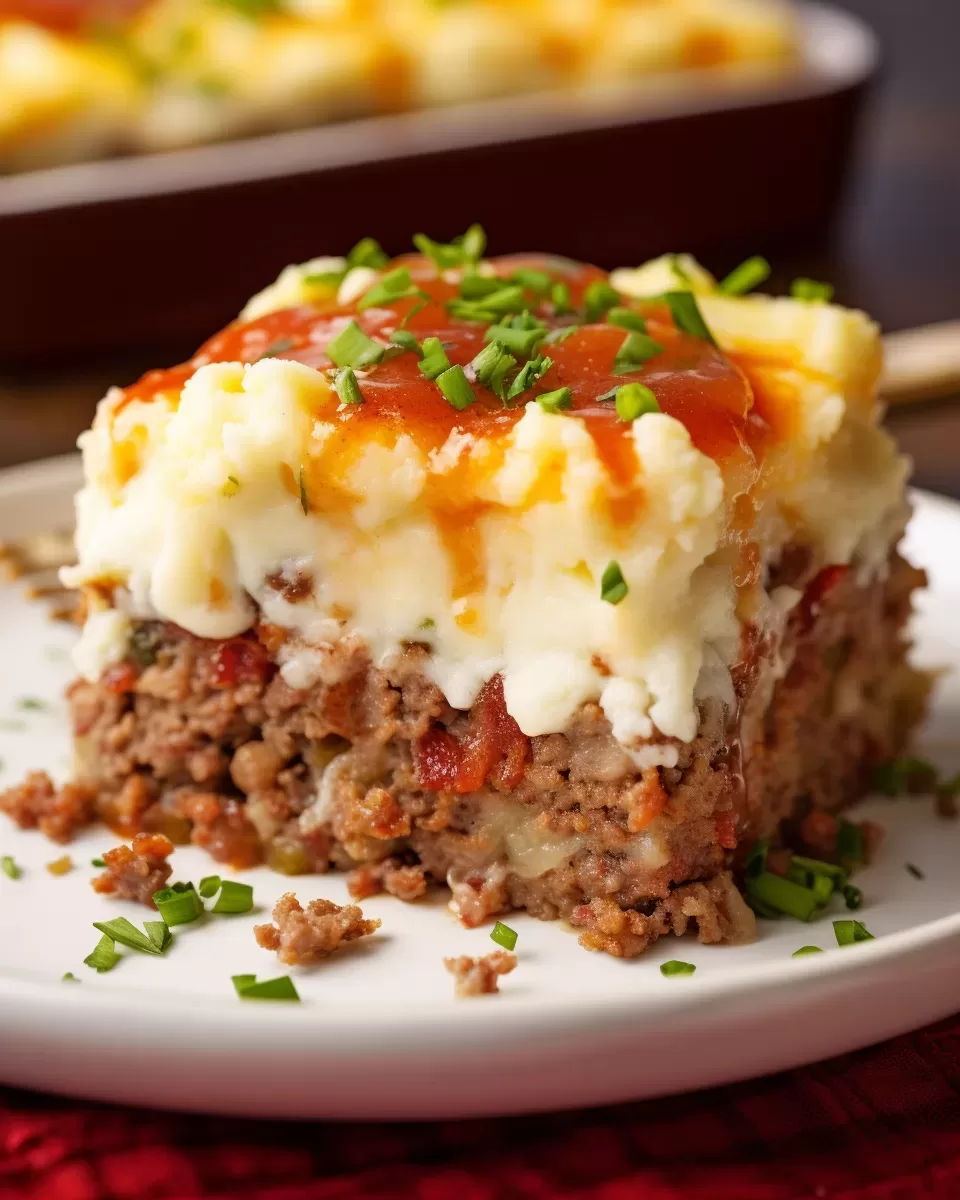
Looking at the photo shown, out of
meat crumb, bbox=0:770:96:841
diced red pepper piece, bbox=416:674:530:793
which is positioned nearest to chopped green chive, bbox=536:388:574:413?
diced red pepper piece, bbox=416:674:530:793

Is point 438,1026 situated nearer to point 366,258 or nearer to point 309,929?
point 309,929

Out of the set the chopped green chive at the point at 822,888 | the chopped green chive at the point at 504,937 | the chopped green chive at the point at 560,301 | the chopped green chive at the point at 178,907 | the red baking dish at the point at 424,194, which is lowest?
the red baking dish at the point at 424,194

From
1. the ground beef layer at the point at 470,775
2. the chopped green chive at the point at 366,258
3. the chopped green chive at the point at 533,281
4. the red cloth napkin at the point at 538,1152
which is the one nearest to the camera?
the red cloth napkin at the point at 538,1152

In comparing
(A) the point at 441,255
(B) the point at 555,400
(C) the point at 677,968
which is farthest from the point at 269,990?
(A) the point at 441,255

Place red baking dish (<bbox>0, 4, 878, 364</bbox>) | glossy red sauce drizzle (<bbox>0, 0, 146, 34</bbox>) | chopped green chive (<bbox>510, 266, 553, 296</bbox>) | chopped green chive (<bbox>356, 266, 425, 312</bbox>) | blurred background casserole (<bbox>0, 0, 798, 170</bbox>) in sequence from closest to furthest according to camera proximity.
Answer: chopped green chive (<bbox>356, 266, 425, 312</bbox>) → chopped green chive (<bbox>510, 266, 553, 296</bbox>) → red baking dish (<bbox>0, 4, 878, 364</bbox>) → blurred background casserole (<bbox>0, 0, 798, 170</bbox>) → glossy red sauce drizzle (<bbox>0, 0, 146, 34</bbox>)

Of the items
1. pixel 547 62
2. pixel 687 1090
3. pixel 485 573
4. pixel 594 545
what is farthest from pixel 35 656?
pixel 547 62

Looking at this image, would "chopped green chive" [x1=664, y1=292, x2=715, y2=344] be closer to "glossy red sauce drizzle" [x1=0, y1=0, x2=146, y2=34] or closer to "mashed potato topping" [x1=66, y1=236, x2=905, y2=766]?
"mashed potato topping" [x1=66, y1=236, x2=905, y2=766]

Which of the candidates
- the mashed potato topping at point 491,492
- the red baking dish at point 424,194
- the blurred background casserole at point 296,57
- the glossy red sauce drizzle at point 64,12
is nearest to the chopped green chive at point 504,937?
the mashed potato topping at point 491,492

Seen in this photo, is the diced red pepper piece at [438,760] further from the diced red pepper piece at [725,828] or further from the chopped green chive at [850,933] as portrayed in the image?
the chopped green chive at [850,933]
